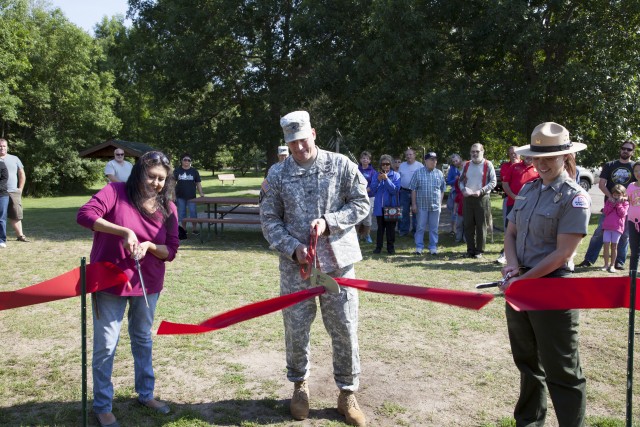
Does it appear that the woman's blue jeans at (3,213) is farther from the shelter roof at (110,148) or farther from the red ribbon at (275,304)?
the shelter roof at (110,148)

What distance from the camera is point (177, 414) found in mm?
4102

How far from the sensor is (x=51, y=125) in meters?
34.6

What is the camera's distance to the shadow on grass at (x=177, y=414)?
3.97 meters

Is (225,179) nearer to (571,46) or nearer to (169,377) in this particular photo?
(571,46)

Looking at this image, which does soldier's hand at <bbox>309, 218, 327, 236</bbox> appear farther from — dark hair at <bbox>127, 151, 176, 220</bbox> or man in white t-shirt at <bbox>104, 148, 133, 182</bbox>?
man in white t-shirt at <bbox>104, 148, 133, 182</bbox>

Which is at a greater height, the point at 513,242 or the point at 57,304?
the point at 513,242

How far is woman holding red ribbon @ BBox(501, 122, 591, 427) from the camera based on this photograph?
317cm

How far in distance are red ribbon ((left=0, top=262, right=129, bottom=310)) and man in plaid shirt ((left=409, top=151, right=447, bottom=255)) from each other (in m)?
7.89

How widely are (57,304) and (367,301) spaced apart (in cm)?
380

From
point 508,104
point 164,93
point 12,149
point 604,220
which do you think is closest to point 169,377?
point 604,220

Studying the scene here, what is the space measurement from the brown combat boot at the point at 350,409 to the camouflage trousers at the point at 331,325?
2.3 inches

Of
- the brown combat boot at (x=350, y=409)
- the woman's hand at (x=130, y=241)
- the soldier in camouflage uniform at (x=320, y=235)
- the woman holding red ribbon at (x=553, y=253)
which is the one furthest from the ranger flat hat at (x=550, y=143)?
the woman's hand at (x=130, y=241)

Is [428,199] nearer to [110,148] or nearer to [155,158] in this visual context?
[155,158]

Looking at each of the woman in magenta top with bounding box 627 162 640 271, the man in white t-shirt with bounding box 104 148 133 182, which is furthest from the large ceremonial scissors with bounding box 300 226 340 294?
the man in white t-shirt with bounding box 104 148 133 182
